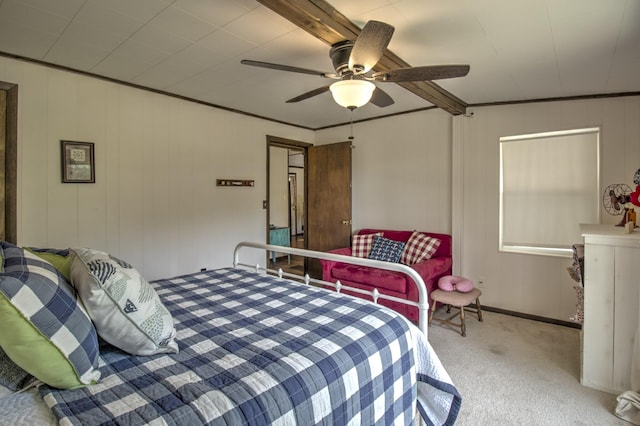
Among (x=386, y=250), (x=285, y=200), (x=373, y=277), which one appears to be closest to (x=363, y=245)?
(x=386, y=250)

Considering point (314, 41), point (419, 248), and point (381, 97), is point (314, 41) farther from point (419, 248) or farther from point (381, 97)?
point (419, 248)

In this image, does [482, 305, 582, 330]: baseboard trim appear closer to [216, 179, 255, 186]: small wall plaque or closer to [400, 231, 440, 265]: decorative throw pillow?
[400, 231, 440, 265]: decorative throw pillow

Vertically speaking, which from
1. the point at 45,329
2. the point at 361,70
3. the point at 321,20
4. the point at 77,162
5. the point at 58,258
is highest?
the point at 321,20

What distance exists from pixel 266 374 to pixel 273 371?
0.08ft

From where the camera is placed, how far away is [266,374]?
1.06 m

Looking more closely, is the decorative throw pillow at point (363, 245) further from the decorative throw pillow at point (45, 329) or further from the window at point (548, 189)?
the decorative throw pillow at point (45, 329)

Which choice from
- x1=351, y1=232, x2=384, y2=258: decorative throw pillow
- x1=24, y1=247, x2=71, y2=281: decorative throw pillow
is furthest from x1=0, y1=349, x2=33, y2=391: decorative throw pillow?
x1=351, y1=232, x2=384, y2=258: decorative throw pillow

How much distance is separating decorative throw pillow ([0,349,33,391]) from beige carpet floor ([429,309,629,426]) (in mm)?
2077

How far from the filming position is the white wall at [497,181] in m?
3.03

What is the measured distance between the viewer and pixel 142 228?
11.1 feet

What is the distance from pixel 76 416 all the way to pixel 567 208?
4144mm

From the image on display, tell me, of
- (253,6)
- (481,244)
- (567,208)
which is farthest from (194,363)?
(567,208)

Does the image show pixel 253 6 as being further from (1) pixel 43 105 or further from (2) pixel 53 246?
(2) pixel 53 246

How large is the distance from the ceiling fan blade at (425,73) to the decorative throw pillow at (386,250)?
231cm
